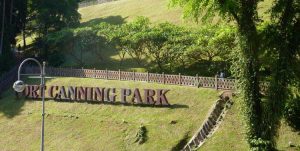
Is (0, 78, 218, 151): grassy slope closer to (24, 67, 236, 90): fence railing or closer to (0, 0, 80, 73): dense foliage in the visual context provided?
(24, 67, 236, 90): fence railing

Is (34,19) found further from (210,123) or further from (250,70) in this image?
(250,70)

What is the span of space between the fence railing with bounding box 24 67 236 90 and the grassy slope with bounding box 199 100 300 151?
332 cm

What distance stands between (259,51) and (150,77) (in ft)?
57.6

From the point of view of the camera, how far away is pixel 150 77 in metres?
43.2

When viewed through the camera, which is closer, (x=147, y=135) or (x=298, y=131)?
(x=298, y=131)

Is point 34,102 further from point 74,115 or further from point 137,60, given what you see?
point 137,60

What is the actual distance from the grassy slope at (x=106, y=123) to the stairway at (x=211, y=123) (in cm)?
73

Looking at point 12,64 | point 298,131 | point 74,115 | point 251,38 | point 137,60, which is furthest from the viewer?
point 12,64

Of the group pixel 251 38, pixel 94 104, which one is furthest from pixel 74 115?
pixel 251 38

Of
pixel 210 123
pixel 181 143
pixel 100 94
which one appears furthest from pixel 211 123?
pixel 100 94

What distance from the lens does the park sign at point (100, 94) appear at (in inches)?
1539

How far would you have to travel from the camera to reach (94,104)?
139 feet

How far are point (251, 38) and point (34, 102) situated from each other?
26496mm

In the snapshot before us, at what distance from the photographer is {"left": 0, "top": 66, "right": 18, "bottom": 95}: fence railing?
2031 inches
